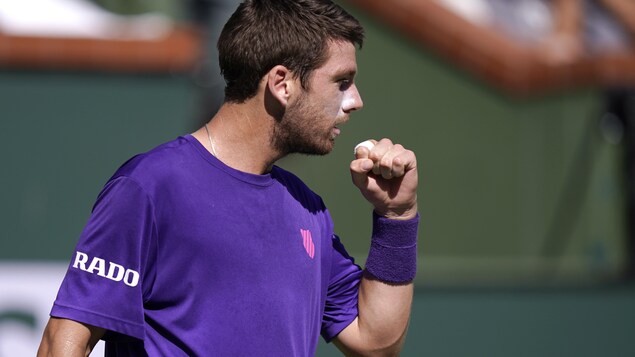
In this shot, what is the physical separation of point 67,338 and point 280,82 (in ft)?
2.85

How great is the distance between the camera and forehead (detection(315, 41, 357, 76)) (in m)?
2.97

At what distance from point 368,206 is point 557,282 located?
1.33 m

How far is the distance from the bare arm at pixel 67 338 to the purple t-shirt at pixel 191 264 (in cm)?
2

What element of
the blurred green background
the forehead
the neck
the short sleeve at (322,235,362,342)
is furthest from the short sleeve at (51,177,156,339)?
the blurred green background

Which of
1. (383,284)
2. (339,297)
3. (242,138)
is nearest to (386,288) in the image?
(383,284)

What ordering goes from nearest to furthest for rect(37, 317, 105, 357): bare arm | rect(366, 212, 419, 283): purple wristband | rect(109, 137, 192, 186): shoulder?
rect(37, 317, 105, 357): bare arm, rect(109, 137, 192, 186): shoulder, rect(366, 212, 419, 283): purple wristband

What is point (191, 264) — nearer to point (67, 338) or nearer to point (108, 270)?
point (108, 270)

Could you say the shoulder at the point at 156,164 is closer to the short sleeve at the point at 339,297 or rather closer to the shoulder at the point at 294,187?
the shoulder at the point at 294,187

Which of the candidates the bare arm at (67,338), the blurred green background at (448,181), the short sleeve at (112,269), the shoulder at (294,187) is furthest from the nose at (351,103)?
the blurred green background at (448,181)

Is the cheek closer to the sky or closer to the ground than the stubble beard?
closer to the sky

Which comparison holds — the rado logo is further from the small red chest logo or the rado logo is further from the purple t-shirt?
the small red chest logo

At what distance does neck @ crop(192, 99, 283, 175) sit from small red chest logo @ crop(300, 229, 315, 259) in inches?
8.1

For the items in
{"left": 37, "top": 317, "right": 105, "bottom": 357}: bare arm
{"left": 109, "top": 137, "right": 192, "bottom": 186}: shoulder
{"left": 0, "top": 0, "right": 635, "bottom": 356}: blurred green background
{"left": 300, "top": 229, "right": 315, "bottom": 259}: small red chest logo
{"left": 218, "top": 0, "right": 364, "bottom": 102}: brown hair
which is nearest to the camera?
{"left": 37, "top": 317, "right": 105, "bottom": 357}: bare arm

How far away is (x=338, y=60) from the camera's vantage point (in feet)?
9.81
